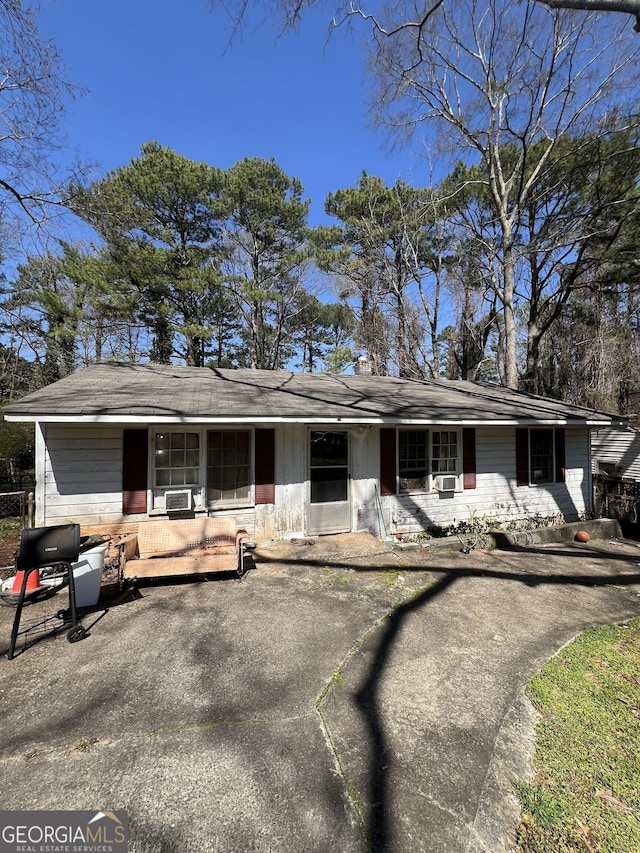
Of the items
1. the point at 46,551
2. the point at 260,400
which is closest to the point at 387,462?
→ the point at 260,400

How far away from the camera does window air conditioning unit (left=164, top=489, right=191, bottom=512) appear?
20.3 ft

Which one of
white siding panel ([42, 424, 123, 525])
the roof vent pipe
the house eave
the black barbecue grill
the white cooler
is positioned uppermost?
the roof vent pipe

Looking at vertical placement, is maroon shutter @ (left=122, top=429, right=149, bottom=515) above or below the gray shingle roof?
below

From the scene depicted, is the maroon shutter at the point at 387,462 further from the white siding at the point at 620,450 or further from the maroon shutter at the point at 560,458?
the white siding at the point at 620,450

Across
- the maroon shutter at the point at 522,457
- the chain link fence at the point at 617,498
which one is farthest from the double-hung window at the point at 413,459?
the chain link fence at the point at 617,498

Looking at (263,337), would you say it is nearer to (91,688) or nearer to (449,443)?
(449,443)

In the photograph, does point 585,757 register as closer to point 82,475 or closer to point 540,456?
point 82,475

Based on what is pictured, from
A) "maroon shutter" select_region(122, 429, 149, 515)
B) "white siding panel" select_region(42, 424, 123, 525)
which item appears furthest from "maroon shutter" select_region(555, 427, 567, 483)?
"white siding panel" select_region(42, 424, 123, 525)

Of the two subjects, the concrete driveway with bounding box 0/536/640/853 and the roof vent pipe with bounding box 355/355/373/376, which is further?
the roof vent pipe with bounding box 355/355/373/376

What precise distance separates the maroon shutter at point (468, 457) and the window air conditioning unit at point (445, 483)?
0.41 meters

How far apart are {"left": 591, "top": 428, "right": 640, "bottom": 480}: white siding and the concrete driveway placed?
983 cm

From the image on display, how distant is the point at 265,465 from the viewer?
6.86m

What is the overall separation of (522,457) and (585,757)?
7414 mm

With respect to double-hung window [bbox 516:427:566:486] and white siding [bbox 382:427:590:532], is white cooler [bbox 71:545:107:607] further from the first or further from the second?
double-hung window [bbox 516:427:566:486]
